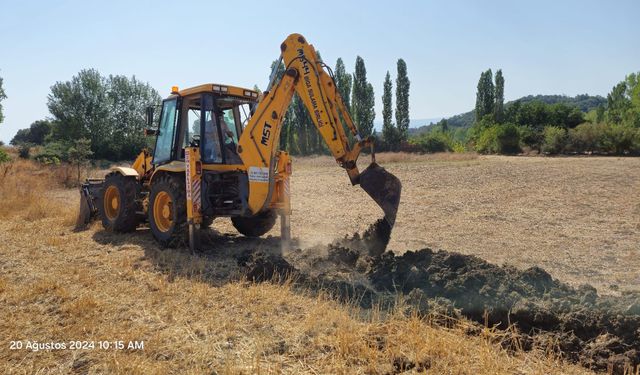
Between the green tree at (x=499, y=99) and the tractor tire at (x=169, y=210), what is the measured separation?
184ft

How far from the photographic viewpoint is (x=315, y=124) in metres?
7.12

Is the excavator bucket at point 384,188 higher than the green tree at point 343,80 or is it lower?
lower

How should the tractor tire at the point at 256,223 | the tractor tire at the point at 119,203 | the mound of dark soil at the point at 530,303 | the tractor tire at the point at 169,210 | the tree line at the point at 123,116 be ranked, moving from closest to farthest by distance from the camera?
the mound of dark soil at the point at 530,303
the tractor tire at the point at 169,210
the tractor tire at the point at 256,223
the tractor tire at the point at 119,203
the tree line at the point at 123,116

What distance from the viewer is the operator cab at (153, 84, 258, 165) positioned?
327 inches

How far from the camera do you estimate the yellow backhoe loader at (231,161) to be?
7012 millimetres

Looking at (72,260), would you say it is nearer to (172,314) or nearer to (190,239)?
(190,239)

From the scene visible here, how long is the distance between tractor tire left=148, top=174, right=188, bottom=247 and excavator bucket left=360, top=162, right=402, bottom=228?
320 cm

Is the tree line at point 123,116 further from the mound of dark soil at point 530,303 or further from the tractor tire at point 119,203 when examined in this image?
the mound of dark soil at point 530,303

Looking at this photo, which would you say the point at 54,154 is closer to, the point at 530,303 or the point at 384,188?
the point at 384,188

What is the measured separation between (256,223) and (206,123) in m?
2.21

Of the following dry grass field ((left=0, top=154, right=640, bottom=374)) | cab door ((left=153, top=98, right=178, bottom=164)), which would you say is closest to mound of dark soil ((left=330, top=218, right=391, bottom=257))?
dry grass field ((left=0, top=154, right=640, bottom=374))

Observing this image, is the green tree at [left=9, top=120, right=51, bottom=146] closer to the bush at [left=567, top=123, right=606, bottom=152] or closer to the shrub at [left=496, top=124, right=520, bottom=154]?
the shrub at [left=496, top=124, right=520, bottom=154]

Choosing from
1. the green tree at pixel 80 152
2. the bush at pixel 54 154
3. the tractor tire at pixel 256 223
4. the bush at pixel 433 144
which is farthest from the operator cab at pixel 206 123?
the bush at pixel 433 144

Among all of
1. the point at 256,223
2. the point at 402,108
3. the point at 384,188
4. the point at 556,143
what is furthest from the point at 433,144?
the point at 384,188
